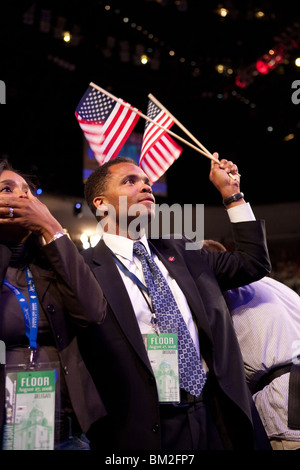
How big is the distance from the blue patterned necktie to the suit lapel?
0.40ft

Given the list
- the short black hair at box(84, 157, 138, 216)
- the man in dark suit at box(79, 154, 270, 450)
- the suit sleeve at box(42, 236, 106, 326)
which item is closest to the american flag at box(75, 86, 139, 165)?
the short black hair at box(84, 157, 138, 216)

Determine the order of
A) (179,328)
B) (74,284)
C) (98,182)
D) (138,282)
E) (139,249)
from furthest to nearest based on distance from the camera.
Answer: (98,182)
(139,249)
(138,282)
(179,328)
(74,284)

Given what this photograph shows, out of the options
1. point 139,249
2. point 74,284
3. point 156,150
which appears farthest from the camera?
point 156,150

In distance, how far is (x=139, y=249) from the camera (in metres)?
2.04

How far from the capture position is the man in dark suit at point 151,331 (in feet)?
5.24

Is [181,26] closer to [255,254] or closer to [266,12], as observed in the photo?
[266,12]

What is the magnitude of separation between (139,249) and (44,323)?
64 centimetres

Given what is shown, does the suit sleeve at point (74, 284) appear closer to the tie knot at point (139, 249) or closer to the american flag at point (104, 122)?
the tie knot at point (139, 249)

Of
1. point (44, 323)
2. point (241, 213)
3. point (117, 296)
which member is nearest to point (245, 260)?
point (241, 213)

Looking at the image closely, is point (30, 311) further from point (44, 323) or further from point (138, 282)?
point (138, 282)

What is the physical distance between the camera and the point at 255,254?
207 centimetres

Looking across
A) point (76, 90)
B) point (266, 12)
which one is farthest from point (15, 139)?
point (266, 12)

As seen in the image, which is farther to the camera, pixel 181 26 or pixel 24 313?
pixel 181 26

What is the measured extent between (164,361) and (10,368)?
571 mm
